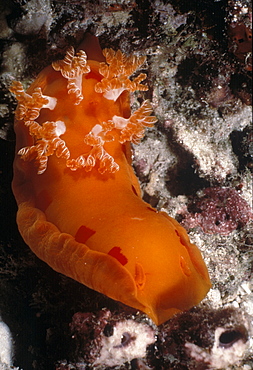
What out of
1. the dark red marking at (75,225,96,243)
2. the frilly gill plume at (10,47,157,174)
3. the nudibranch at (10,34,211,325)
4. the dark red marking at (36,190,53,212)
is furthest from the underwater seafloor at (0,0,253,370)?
the dark red marking at (75,225,96,243)

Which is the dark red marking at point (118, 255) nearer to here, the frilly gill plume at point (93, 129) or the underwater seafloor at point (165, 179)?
the frilly gill plume at point (93, 129)

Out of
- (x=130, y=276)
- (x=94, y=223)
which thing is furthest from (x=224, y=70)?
(x=130, y=276)

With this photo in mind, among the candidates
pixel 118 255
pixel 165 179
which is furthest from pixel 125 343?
pixel 165 179

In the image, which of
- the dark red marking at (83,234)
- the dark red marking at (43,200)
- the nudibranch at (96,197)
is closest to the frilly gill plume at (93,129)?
the nudibranch at (96,197)

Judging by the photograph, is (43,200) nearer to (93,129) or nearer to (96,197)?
(96,197)

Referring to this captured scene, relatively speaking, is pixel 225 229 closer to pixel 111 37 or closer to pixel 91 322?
pixel 91 322

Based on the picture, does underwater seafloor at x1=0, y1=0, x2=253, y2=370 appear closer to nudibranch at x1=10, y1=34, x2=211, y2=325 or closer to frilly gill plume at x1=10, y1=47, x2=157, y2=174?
nudibranch at x1=10, y1=34, x2=211, y2=325
